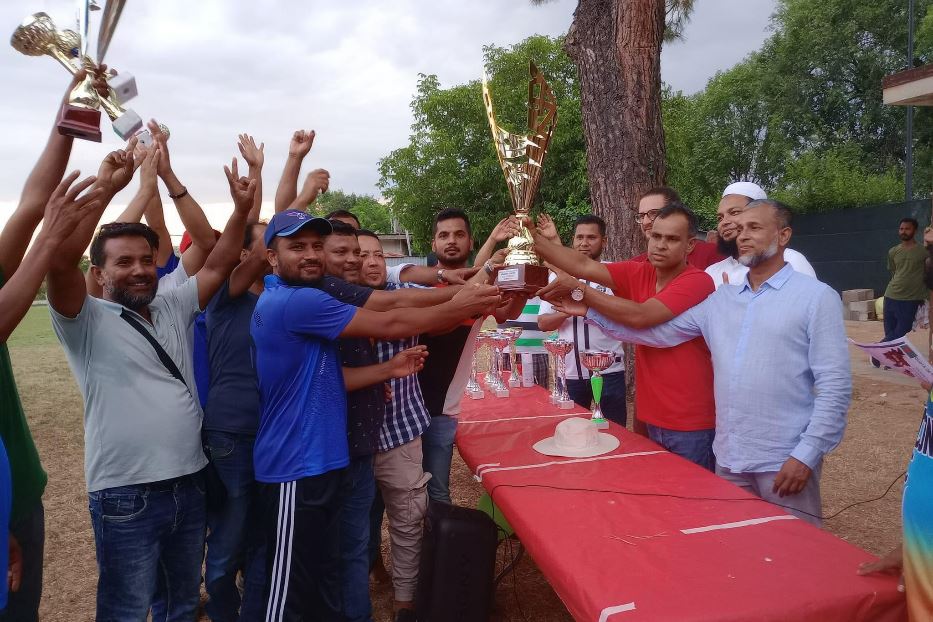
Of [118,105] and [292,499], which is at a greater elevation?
[118,105]

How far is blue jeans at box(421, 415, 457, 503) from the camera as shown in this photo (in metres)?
3.24

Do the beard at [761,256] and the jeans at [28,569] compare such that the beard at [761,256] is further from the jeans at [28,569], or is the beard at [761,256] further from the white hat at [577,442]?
the jeans at [28,569]

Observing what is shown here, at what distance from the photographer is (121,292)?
2.27m

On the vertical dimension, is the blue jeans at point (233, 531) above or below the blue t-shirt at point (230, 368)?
below

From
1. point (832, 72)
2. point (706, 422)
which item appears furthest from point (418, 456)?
point (832, 72)

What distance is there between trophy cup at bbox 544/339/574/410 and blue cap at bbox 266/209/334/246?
5.83ft

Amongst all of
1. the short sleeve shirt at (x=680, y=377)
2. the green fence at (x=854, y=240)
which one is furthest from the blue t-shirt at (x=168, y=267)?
the green fence at (x=854, y=240)

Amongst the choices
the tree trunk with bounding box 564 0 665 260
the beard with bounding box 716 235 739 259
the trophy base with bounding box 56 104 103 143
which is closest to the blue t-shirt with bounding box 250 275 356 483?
the trophy base with bounding box 56 104 103 143

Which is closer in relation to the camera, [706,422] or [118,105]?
[118,105]

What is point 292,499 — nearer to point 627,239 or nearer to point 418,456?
point 418,456

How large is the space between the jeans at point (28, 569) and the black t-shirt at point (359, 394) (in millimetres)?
1131

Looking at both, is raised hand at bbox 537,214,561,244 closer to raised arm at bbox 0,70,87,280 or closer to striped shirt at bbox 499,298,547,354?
striped shirt at bbox 499,298,547,354

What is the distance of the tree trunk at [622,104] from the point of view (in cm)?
602

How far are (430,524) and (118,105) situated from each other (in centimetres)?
223
